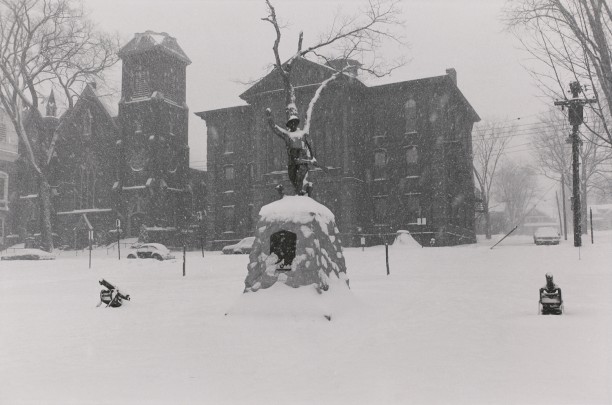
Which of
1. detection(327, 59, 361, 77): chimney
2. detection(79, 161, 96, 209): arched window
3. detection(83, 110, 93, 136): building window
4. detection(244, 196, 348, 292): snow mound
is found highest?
detection(83, 110, 93, 136): building window

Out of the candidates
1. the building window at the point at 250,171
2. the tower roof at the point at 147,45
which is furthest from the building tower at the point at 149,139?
the building window at the point at 250,171

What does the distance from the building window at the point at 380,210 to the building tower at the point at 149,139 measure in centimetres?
1747

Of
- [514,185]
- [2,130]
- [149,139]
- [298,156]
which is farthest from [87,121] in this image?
[514,185]

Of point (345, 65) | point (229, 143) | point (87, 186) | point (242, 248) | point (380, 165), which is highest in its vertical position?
point (345, 65)

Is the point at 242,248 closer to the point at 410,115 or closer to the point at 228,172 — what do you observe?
the point at 228,172

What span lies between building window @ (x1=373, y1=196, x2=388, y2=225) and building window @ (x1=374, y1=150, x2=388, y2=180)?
61.6 inches

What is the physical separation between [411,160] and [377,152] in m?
2.55

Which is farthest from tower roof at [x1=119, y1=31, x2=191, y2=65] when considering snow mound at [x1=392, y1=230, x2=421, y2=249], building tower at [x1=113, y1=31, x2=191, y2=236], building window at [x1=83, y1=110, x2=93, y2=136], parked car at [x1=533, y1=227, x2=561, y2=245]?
parked car at [x1=533, y1=227, x2=561, y2=245]

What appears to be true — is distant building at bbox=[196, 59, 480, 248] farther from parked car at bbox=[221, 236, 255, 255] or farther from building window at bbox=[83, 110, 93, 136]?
building window at bbox=[83, 110, 93, 136]

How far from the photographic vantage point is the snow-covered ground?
17.4 feet

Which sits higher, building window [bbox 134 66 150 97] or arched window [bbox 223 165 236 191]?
building window [bbox 134 66 150 97]

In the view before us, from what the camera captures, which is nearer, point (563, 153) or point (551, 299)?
point (551, 299)

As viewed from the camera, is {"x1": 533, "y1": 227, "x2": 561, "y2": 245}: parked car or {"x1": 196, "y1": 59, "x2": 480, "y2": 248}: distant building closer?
{"x1": 533, "y1": 227, "x2": 561, "y2": 245}: parked car

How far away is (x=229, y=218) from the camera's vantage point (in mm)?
42844
